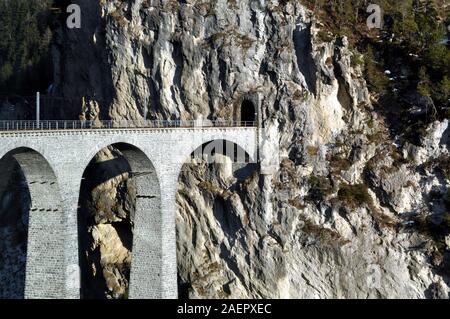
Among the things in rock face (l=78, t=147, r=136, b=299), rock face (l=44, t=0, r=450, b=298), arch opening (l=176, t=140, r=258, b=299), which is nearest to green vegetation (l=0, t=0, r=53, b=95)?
rock face (l=78, t=147, r=136, b=299)

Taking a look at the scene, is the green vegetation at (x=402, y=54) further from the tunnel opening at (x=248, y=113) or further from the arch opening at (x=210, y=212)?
the arch opening at (x=210, y=212)

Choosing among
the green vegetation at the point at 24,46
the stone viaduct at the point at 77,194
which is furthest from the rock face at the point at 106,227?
the green vegetation at the point at 24,46

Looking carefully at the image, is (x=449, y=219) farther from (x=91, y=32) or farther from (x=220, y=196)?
(x=91, y=32)

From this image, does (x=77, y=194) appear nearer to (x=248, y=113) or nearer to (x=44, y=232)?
(x=44, y=232)

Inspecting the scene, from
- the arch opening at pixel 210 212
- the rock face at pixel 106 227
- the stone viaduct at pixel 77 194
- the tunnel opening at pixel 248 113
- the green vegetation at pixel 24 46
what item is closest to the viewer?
the stone viaduct at pixel 77 194

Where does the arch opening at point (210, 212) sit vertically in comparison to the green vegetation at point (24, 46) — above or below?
below

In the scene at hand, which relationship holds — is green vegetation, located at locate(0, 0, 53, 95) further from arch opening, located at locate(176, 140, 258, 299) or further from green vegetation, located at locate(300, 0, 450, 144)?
green vegetation, located at locate(300, 0, 450, 144)
